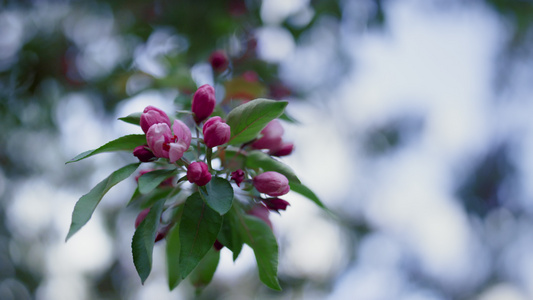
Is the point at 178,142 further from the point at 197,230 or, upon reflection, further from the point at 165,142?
the point at 197,230

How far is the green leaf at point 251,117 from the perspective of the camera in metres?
0.83

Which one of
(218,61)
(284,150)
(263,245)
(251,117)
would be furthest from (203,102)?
(218,61)

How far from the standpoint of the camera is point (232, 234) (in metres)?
0.96

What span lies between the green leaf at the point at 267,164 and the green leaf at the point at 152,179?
16 cm

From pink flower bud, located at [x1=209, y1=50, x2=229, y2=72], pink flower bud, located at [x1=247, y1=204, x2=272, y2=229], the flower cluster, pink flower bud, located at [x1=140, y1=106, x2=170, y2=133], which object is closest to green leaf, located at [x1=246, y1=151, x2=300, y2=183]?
the flower cluster

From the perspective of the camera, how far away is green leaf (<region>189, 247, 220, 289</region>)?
1087 mm

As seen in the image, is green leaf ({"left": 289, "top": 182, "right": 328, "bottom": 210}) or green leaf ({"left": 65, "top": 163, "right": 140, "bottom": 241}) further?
green leaf ({"left": 289, "top": 182, "right": 328, "bottom": 210})

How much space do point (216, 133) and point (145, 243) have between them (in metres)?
0.24

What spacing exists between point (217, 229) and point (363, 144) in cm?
542

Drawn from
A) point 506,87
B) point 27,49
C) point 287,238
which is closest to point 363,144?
point 287,238

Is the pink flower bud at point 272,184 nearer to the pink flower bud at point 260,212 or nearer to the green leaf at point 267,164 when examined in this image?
the green leaf at point 267,164

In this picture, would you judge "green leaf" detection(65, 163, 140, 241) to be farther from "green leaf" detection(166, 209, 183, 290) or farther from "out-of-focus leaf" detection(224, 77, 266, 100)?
"out-of-focus leaf" detection(224, 77, 266, 100)

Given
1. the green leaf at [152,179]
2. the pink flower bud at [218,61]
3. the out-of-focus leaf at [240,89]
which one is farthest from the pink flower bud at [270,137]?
the out-of-focus leaf at [240,89]

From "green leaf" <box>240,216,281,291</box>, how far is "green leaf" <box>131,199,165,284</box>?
20 cm
